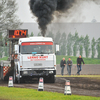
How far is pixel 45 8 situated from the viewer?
28656 mm

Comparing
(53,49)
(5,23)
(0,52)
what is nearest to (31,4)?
(53,49)

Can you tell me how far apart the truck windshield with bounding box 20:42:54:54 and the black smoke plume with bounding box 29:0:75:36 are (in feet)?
30.3

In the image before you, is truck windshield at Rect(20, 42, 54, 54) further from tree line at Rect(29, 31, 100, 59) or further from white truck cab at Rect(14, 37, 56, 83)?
tree line at Rect(29, 31, 100, 59)

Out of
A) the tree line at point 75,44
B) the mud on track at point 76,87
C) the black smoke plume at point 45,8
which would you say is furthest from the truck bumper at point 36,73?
the tree line at point 75,44

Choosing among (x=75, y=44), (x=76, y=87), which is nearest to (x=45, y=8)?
(x=76, y=87)

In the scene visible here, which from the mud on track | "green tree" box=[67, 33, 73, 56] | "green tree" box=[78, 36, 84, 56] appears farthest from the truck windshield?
"green tree" box=[67, 33, 73, 56]

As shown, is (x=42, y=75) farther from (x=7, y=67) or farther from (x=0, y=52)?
(x=0, y=52)

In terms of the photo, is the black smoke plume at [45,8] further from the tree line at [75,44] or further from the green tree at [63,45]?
the green tree at [63,45]

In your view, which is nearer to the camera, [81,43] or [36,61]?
[36,61]

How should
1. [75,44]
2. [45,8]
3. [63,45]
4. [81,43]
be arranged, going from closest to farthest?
[45,8], [81,43], [75,44], [63,45]

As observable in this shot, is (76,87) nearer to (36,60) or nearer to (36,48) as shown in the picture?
(36,60)

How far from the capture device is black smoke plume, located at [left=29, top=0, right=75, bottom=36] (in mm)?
28641

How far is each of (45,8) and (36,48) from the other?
964 cm

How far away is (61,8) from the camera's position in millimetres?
29906
